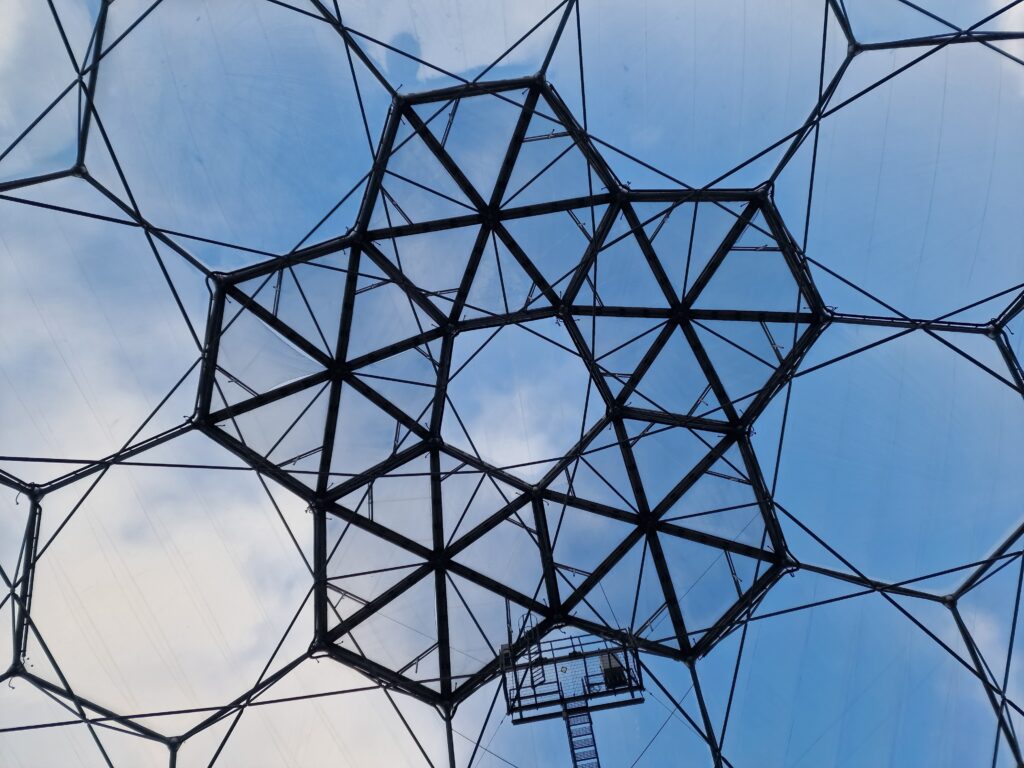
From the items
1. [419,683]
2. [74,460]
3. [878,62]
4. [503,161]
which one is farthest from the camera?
[419,683]

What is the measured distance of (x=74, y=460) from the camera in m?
17.9

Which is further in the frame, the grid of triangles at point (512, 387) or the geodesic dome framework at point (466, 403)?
the grid of triangles at point (512, 387)

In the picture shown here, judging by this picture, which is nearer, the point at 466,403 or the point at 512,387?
the point at 466,403

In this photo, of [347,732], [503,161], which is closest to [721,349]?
[503,161]

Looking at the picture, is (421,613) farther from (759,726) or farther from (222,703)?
(759,726)

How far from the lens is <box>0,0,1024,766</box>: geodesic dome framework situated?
54.7 ft

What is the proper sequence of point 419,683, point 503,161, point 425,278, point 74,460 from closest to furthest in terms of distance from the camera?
point 74,460
point 503,161
point 425,278
point 419,683

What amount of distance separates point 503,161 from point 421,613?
12.1 metres

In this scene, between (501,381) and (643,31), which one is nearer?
(643,31)

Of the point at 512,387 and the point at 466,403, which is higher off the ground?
the point at 512,387

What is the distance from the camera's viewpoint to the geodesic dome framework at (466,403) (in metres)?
16.7

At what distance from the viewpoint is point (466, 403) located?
2244 cm

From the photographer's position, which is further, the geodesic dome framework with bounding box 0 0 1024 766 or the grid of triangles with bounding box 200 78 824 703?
the grid of triangles with bounding box 200 78 824 703

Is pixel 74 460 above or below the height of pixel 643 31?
below
